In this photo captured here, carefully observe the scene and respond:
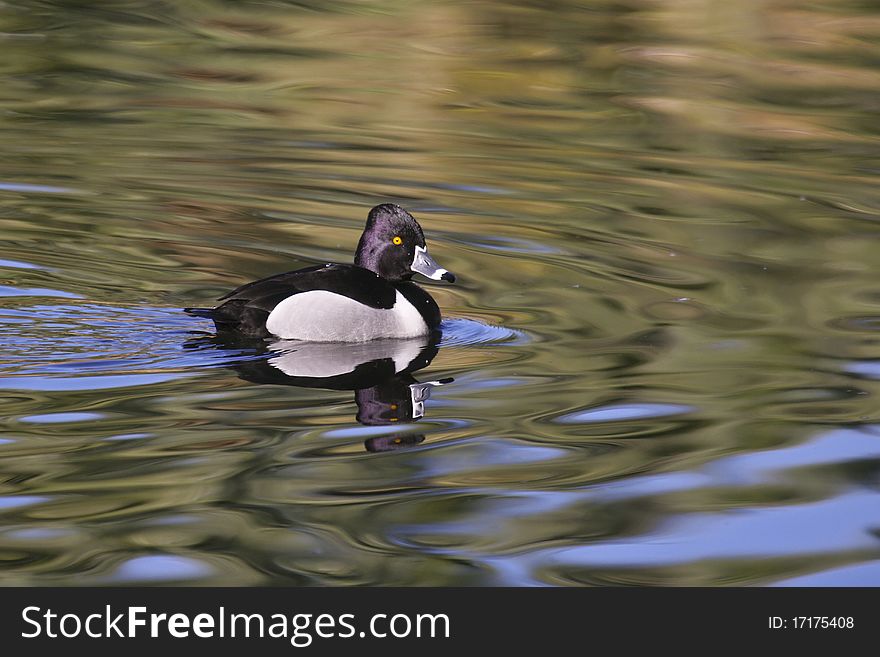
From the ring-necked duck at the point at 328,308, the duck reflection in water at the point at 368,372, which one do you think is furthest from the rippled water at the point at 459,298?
the ring-necked duck at the point at 328,308

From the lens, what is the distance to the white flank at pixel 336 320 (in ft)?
26.6

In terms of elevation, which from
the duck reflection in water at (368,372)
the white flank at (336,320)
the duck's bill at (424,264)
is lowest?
the duck reflection in water at (368,372)

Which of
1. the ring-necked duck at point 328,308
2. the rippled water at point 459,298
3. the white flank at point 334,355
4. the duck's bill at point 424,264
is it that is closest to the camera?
the rippled water at point 459,298

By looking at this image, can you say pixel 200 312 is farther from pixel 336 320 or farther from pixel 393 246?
pixel 393 246

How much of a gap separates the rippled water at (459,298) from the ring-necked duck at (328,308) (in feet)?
0.61

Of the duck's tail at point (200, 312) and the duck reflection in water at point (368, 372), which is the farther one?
the duck's tail at point (200, 312)

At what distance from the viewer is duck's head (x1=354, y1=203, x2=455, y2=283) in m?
8.86

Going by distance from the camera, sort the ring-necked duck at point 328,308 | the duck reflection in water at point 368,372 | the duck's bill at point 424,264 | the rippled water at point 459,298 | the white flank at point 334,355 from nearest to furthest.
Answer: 1. the rippled water at point 459,298
2. the duck reflection in water at point 368,372
3. the white flank at point 334,355
4. the ring-necked duck at point 328,308
5. the duck's bill at point 424,264

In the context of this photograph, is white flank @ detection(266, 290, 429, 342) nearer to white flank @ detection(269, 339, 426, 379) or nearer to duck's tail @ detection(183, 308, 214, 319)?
white flank @ detection(269, 339, 426, 379)

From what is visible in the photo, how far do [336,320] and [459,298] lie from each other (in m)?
1.37

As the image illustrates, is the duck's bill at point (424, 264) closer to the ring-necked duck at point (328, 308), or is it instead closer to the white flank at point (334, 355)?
the ring-necked duck at point (328, 308)

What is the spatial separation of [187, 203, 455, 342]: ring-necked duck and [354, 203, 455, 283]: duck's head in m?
0.22

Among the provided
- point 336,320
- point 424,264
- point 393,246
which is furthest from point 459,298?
point 336,320

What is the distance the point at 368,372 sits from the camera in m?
7.68
